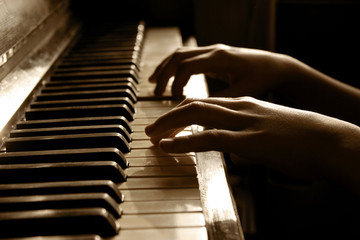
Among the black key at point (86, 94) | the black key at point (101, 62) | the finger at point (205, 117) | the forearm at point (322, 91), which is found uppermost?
the finger at point (205, 117)

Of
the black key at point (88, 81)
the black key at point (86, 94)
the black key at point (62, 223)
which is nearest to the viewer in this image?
the black key at point (62, 223)

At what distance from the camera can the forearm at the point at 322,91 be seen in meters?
1.40

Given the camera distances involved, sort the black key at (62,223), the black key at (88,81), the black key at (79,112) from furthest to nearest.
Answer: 1. the black key at (88,81)
2. the black key at (79,112)
3. the black key at (62,223)

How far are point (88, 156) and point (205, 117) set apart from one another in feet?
0.90

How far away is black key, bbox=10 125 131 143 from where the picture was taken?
984mm

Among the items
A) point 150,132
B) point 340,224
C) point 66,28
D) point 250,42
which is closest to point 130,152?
point 150,132

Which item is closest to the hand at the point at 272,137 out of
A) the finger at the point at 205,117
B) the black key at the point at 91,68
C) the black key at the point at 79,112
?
the finger at the point at 205,117

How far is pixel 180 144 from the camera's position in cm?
87

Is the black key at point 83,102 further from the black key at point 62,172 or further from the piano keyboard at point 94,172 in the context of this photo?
the black key at point 62,172

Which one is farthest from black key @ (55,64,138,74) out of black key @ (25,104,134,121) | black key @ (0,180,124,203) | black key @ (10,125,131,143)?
black key @ (0,180,124,203)

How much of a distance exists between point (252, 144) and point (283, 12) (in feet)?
5.73

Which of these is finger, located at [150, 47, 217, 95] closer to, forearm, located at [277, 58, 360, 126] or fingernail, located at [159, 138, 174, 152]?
forearm, located at [277, 58, 360, 126]

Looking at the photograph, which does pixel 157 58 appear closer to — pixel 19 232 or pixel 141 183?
pixel 141 183

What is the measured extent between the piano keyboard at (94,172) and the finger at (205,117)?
0.28 ft
